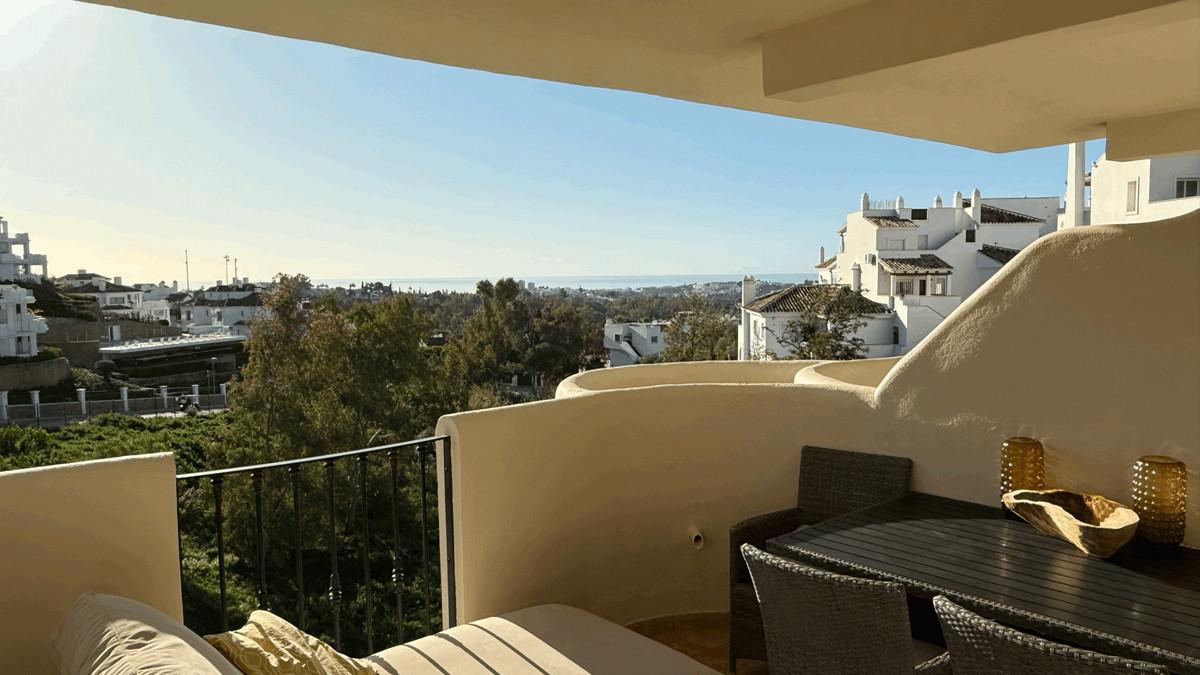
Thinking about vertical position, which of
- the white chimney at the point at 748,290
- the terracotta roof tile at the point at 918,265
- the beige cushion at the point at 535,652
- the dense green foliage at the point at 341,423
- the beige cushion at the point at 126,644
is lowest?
the dense green foliage at the point at 341,423

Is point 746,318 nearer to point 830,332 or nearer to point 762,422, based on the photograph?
point 830,332

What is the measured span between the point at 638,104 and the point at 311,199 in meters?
16.5

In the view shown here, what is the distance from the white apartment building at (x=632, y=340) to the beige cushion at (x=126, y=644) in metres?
26.1

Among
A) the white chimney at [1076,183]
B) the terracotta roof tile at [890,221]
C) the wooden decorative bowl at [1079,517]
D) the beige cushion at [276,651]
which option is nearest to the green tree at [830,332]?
the terracotta roof tile at [890,221]

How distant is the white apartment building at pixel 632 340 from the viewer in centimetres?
2845

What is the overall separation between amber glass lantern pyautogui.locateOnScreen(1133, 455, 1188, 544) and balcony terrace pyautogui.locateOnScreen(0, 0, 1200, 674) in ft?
0.50

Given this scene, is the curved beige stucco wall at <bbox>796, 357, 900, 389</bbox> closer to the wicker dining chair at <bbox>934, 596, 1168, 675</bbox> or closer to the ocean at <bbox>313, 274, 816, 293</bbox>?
the wicker dining chair at <bbox>934, 596, 1168, 675</bbox>

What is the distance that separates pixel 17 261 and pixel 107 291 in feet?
7.47

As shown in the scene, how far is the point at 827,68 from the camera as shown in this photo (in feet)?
9.36

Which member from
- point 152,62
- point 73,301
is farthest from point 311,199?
point 73,301

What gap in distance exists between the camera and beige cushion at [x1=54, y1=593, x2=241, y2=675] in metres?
1.71

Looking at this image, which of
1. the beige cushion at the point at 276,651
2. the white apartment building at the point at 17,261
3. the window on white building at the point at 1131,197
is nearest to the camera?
the beige cushion at the point at 276,651

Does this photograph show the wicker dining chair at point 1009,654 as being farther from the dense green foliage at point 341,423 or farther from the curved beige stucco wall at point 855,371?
the dense green foliage at point 341,423

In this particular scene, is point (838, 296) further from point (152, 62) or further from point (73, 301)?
point (152, 62)
